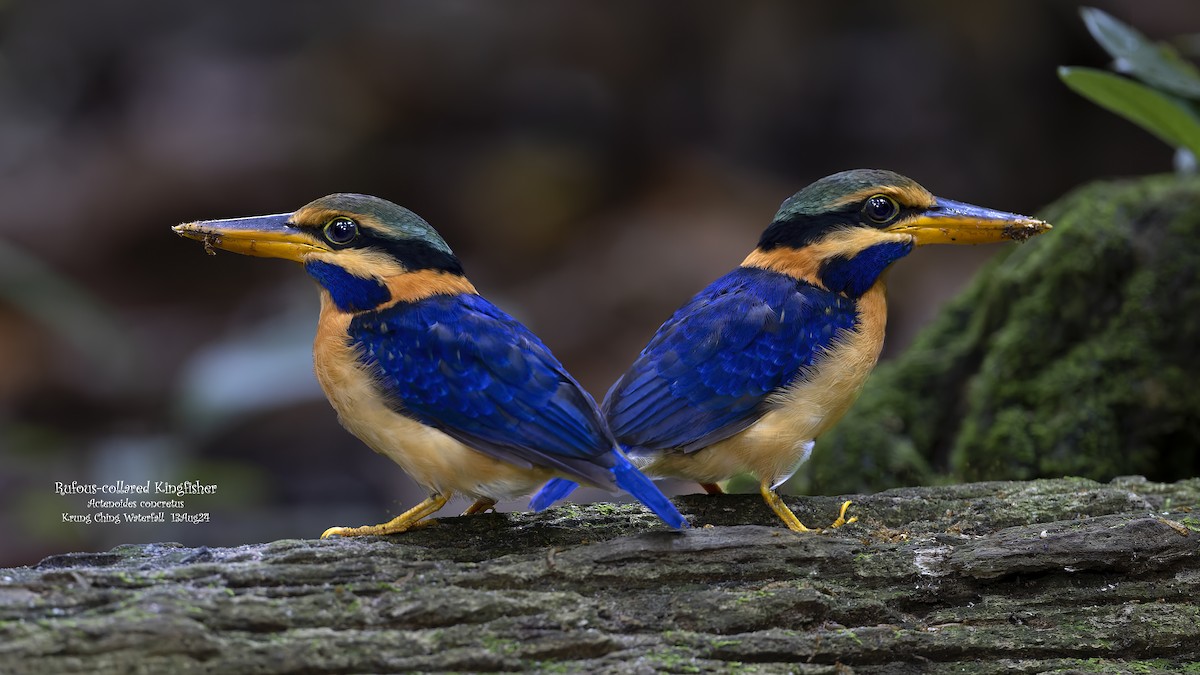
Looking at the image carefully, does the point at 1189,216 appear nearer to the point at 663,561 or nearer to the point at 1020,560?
the point at 1020,560

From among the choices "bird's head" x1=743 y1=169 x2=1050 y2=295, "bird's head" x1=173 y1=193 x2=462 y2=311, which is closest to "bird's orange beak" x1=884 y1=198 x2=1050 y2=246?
"bird's head" x1=743 y1=169 x2=1050 y2=295

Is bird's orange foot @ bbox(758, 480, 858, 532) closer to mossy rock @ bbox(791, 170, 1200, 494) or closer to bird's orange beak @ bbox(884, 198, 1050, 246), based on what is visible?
bird's orange beak @ bbox(884, 198, 1050, 246)

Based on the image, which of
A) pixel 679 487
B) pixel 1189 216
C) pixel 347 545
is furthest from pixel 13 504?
pixel 1189 216

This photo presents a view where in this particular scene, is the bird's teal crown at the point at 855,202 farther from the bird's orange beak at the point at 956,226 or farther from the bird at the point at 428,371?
the bird at the point at 428,371

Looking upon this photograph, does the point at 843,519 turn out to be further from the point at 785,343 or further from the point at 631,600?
the point at 631,600

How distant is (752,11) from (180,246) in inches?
250

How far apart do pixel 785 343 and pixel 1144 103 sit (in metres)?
2.74

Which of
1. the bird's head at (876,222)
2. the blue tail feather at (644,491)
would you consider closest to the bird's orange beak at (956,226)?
the bird's head at (876,222)

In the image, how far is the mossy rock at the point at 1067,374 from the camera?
576 cm

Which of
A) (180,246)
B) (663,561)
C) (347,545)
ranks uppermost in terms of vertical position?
(180,246)

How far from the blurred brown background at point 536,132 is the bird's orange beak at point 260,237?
6325 mm

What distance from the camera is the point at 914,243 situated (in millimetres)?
4551

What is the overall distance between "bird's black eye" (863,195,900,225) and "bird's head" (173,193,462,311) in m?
1.61

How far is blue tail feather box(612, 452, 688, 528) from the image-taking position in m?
3.80
